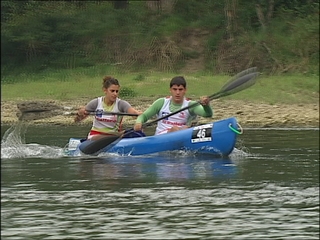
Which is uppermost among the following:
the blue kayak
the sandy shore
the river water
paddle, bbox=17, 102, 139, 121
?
paddle, bbox=17, 102, 139, 121

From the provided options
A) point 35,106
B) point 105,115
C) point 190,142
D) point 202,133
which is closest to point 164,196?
point 105,115

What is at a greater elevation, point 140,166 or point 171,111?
point 171,111

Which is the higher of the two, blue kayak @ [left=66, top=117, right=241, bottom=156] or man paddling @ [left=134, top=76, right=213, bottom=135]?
man paddling @ [left=134, top=76, right=213, bottom=135]

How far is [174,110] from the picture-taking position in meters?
8.91

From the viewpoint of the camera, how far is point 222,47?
1.92 metres

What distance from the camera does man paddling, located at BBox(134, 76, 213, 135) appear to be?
310 inches

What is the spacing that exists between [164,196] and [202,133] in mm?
3181

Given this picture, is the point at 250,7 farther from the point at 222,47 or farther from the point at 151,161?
the point at 151,161

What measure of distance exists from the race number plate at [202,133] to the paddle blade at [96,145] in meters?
1.09

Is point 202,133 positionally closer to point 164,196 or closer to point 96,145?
point 96,145

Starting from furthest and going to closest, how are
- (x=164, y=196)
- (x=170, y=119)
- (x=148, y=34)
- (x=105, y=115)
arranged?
(x=170, y=119) < (x=105, y=115) < (x=164, y=196) < (x=148, y=34)

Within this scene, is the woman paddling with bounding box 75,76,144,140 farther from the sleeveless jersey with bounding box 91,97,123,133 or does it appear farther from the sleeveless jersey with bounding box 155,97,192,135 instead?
the sleeveless jersey with bounding box 155,97,192,135

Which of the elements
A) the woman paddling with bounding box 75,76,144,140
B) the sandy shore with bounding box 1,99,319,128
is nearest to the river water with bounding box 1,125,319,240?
the woman paddling with bounding box 75,76,144,140

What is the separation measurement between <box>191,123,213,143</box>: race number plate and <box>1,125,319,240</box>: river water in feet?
0.71
